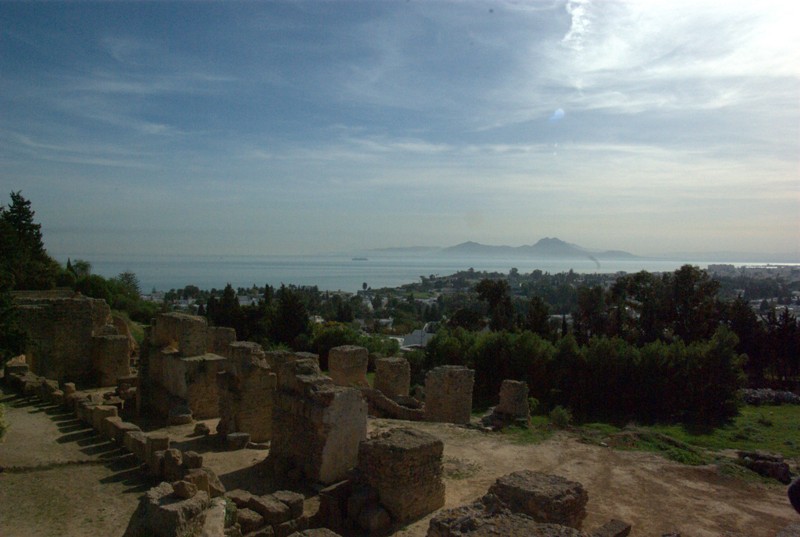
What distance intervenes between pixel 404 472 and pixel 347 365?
8.60m

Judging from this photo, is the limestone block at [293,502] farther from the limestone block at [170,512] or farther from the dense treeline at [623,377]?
the dense treeline at [623,377]

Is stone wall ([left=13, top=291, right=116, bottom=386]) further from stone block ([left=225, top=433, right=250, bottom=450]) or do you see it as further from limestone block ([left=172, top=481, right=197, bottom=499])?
limestone block ([left=172, top=481, right=197, bottom=499])

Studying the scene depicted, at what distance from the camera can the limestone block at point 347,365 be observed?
17734 mm

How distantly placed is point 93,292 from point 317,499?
29.9 metres

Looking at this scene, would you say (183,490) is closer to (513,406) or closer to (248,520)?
(248,520)

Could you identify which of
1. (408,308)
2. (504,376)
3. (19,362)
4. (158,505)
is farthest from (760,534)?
(408,308)

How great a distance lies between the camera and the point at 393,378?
61.9 feet

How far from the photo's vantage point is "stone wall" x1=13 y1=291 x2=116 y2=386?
59.7 ft

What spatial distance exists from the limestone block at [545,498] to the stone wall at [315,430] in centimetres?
302

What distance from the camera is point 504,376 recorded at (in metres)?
25.0

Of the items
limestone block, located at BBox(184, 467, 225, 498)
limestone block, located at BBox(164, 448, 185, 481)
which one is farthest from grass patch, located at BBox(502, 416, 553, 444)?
limestone block, located at BBox(164, 448, 185, 481)

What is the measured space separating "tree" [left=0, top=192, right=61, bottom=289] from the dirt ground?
1192cm

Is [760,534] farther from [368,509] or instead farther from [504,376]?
[504,376]

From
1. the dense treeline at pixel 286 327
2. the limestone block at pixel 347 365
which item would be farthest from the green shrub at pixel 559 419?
the dense treeline at pixel 286 327
